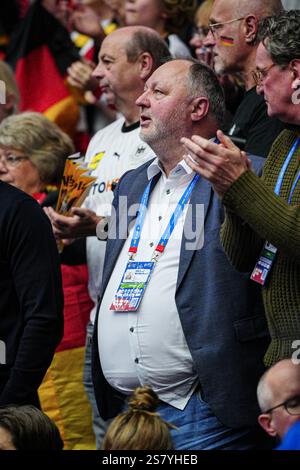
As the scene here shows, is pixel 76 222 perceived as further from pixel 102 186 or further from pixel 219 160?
pixel 219 160

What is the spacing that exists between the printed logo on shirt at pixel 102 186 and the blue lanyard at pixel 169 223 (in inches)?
29.5

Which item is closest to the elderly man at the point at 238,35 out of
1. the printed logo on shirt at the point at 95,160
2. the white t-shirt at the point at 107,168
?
the white t-shirt at the point at 107,168

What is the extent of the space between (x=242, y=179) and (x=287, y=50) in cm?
68

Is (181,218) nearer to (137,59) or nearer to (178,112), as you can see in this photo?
(178,112)

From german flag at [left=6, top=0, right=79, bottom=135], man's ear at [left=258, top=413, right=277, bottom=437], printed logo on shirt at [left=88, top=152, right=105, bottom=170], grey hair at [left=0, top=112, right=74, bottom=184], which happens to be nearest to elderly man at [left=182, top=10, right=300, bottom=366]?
man's ear at [left=258, top=413, right=277, bottom=437]

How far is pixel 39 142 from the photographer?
6.29 meters

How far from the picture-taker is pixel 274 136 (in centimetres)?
520

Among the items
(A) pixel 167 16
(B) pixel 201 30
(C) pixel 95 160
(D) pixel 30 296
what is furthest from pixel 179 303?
(A) pixel 167 16

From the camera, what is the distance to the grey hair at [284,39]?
4527mm

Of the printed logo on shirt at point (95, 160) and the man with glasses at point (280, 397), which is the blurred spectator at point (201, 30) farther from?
the man with glasses at point (280, 397)

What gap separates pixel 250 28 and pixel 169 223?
4.56 ft

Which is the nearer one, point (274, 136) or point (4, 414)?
point (4, 414)

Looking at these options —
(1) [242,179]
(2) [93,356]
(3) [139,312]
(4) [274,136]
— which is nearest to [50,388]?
(2) [93,356]

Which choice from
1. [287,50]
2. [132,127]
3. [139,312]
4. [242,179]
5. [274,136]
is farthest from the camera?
[132,127]
